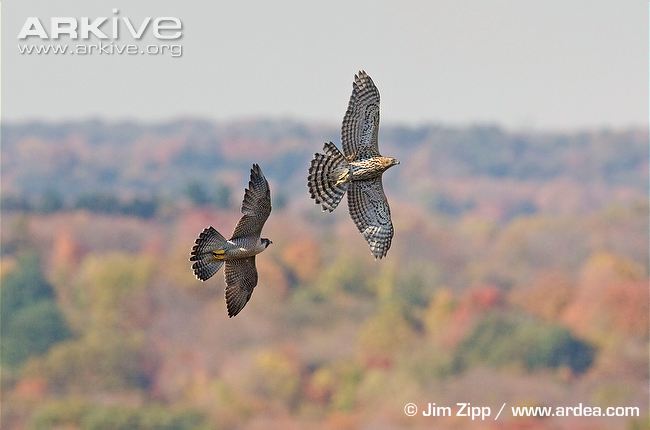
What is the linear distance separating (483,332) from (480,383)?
11.5m

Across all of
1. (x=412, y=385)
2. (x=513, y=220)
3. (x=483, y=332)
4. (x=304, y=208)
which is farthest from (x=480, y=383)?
(x=513, y=220)

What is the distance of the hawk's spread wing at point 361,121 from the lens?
56.7 ft

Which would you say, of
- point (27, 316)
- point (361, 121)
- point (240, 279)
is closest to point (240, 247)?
point (240, 279)

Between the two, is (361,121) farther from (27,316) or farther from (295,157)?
(295,157)

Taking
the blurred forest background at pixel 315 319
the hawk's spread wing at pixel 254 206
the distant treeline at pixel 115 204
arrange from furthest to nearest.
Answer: the distant treeline at pixel 115 204
the blurred forest background at pixel 315 319
the hawk's spread wing at pixel 254 206

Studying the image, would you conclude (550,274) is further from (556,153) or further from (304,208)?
(556,153)

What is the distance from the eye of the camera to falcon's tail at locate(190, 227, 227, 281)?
14.7 meters

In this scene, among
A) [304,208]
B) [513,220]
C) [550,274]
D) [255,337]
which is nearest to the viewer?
[255,337]

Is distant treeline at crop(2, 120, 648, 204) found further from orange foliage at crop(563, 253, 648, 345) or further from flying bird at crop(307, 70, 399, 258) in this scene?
flying bird at crop(307, 70, 399, 258)

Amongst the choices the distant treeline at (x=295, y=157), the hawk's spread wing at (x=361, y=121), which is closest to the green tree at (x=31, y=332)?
the distant treeline at (x=295, y=157)

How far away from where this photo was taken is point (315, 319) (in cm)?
10431

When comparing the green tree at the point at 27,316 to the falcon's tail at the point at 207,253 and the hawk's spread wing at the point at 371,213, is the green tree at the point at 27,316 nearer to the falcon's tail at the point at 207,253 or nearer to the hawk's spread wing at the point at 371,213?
the hawk's spread wing at the point at 371,213

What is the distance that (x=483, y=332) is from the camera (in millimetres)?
105812

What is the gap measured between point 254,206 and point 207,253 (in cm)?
71
